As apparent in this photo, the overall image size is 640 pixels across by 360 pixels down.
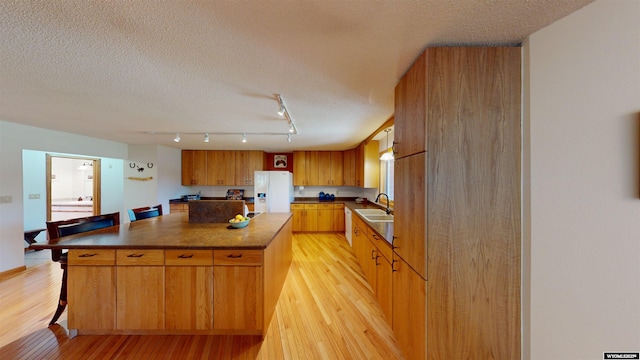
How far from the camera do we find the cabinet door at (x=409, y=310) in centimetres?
141

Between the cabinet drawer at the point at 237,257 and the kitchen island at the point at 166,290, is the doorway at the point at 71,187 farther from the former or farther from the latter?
the cabinet drawer at the point at 237,257

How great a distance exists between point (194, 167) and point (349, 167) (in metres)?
4.17

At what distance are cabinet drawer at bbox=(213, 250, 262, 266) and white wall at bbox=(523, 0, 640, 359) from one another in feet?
6.33

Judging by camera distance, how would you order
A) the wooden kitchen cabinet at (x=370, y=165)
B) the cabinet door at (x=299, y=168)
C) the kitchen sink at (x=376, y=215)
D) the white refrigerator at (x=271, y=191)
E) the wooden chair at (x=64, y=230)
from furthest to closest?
1. the cabinet door at (x=299, y=168)
2. the white refrigerator at (x=271, y=191)
3. the wooden kitchen cabinet at (x=370, y=165)
4. the kitchen sink at (x=376, y=215)
5. the wooden chair at (x=64, y=230)

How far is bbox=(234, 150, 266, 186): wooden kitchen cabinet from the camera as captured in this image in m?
5.89

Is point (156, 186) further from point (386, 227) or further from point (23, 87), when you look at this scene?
point (386, 227)

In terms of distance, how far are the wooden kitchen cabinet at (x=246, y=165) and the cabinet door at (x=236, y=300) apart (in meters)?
4.19

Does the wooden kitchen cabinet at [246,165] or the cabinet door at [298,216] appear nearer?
the cabinet door at [298,216]

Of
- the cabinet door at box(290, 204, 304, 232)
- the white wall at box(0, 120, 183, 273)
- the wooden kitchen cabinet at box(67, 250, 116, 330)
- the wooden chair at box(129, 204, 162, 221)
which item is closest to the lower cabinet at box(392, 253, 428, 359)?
the wooden kitchen cabinet at box(67, 250, 116, 330)

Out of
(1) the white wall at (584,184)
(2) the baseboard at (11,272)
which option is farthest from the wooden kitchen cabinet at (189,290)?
(2) the baseboard at (11,272)

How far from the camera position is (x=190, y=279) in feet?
6.32

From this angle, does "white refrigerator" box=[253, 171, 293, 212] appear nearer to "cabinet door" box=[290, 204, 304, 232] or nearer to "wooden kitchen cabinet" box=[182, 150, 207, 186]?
"cabinet door" box=[290, 204, 304, 232]

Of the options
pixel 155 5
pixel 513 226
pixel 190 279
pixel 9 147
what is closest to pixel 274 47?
pixel 155 5

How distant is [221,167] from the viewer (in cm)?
588
